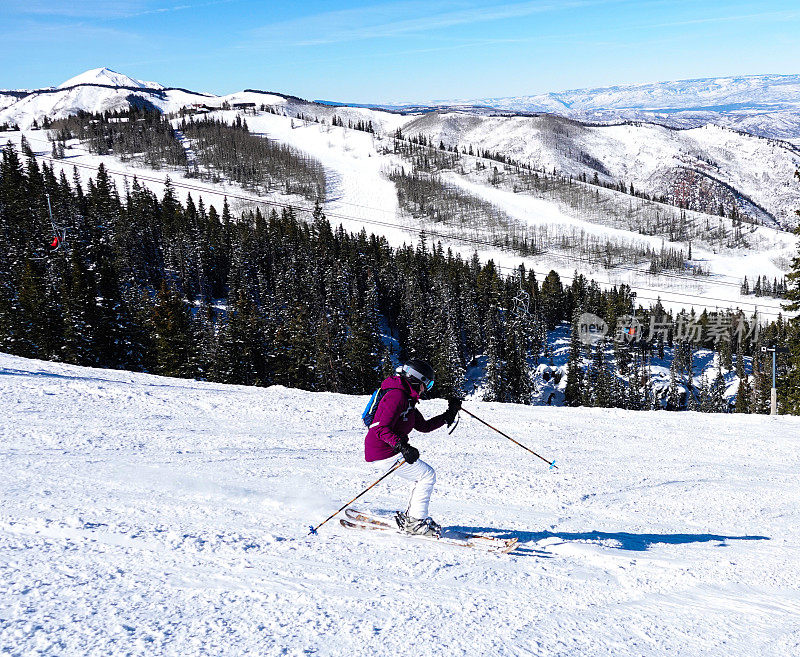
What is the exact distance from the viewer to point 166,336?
4966 cm

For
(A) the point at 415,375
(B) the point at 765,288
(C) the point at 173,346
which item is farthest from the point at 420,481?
(B) the point at 765,288

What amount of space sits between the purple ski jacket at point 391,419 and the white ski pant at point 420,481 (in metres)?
0.42

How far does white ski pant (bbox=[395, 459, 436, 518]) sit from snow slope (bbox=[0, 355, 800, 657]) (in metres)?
0.39

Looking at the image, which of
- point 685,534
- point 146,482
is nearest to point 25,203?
point 146,482

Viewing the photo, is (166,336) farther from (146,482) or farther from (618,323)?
(618,323)

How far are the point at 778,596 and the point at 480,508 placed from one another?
3.79 m

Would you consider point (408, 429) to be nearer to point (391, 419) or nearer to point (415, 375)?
point (391, 419)

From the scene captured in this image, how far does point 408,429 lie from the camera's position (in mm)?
6750

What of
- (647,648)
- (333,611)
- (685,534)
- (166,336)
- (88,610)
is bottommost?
(166,336)

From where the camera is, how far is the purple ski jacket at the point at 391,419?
21.2 feet

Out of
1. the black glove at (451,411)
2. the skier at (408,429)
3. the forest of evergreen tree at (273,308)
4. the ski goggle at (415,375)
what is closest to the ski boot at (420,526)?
the skier at (408,429)

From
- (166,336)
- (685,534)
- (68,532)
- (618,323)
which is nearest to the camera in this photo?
(68,532)

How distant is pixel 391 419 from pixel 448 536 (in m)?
1.89

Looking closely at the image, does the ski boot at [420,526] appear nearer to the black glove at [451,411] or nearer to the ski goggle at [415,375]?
the black glove at [451,411]
